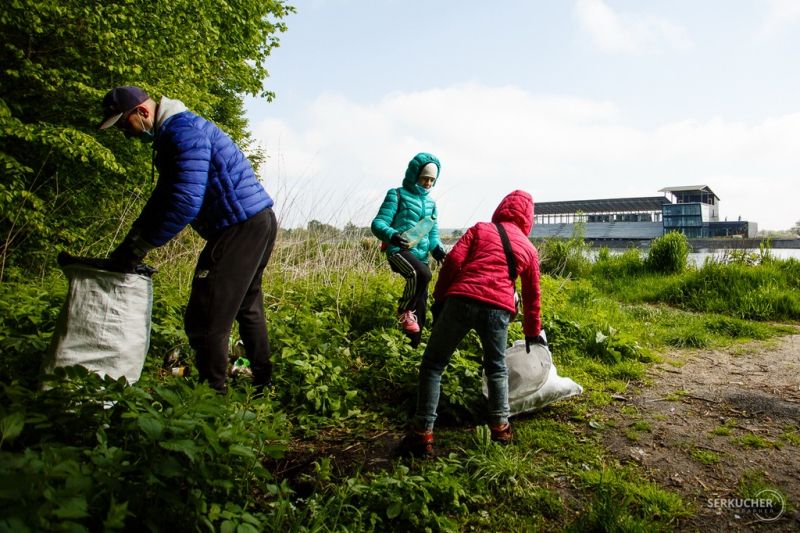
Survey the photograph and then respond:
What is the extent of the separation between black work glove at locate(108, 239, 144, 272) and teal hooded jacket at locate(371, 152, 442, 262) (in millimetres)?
2231

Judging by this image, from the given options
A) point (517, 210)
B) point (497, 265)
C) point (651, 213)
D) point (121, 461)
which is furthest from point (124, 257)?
point (651, 213)

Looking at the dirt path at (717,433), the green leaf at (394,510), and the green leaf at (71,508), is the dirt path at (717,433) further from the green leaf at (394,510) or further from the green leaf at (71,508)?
the green leaf at (71,508)

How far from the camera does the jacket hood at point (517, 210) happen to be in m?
2.99

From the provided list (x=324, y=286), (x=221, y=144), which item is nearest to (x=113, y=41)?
(x=324, y=286)

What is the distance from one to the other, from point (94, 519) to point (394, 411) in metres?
2.08

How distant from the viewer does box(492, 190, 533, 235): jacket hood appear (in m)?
2.99

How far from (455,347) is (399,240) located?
169 centimetres

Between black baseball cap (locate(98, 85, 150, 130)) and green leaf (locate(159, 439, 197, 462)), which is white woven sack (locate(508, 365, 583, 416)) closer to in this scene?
green leaf (locate(159, 439, 197, 462))

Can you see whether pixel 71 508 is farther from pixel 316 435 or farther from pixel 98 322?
pixel 316 435

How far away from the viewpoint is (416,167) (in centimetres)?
434

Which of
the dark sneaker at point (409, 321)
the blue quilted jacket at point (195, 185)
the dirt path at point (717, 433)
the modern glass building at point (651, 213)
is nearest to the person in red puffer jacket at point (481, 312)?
the dirt path at point (717, 433)

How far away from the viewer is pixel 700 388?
3.90 m

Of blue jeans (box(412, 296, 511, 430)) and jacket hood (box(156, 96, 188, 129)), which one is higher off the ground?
jacket hood (box(156, 96, 188, 129))
